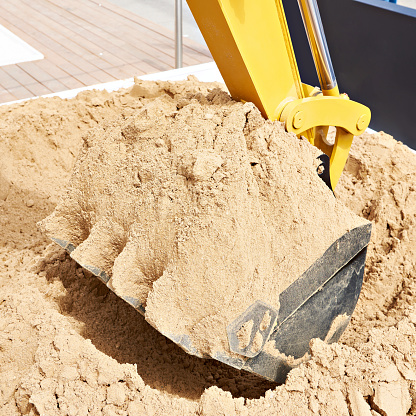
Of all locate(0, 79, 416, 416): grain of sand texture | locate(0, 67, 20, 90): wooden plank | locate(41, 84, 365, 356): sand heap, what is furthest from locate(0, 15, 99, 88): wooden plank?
locate(41, 84, 365, 356): sand heap

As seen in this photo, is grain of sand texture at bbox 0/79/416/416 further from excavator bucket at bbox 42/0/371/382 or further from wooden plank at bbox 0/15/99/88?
wooden plank at bbox 0/15/99/88

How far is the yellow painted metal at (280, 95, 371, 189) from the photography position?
64.7 inches

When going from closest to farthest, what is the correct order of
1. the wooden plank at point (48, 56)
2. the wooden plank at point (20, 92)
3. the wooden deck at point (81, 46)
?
1. the wooden plank at point (20, 92)
2. the wooden deck at point (81, 46)
3. the wooden plank at point (48, 56)

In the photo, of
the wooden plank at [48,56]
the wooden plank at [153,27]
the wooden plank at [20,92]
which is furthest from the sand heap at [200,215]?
the wooden plank at [153,27]

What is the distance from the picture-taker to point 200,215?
1447 mm

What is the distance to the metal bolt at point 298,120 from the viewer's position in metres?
1.63

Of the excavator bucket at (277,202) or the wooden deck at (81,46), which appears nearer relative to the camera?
the excavator bucket at (277,202)

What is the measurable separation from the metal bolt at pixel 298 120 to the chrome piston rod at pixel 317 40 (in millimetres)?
203

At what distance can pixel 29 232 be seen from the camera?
2408 millimetres

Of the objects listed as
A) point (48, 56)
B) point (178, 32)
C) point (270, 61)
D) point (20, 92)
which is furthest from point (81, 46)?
point (270, 61)

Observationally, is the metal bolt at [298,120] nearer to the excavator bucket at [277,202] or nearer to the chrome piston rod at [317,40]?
the excavator bucket at [277,202]

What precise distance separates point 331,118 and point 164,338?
40.3 inches

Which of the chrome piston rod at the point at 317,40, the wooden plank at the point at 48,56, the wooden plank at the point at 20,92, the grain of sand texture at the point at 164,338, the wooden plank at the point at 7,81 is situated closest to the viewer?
the grain of sand texture at the point at 164,338

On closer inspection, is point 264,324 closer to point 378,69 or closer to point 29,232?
point 29,232
